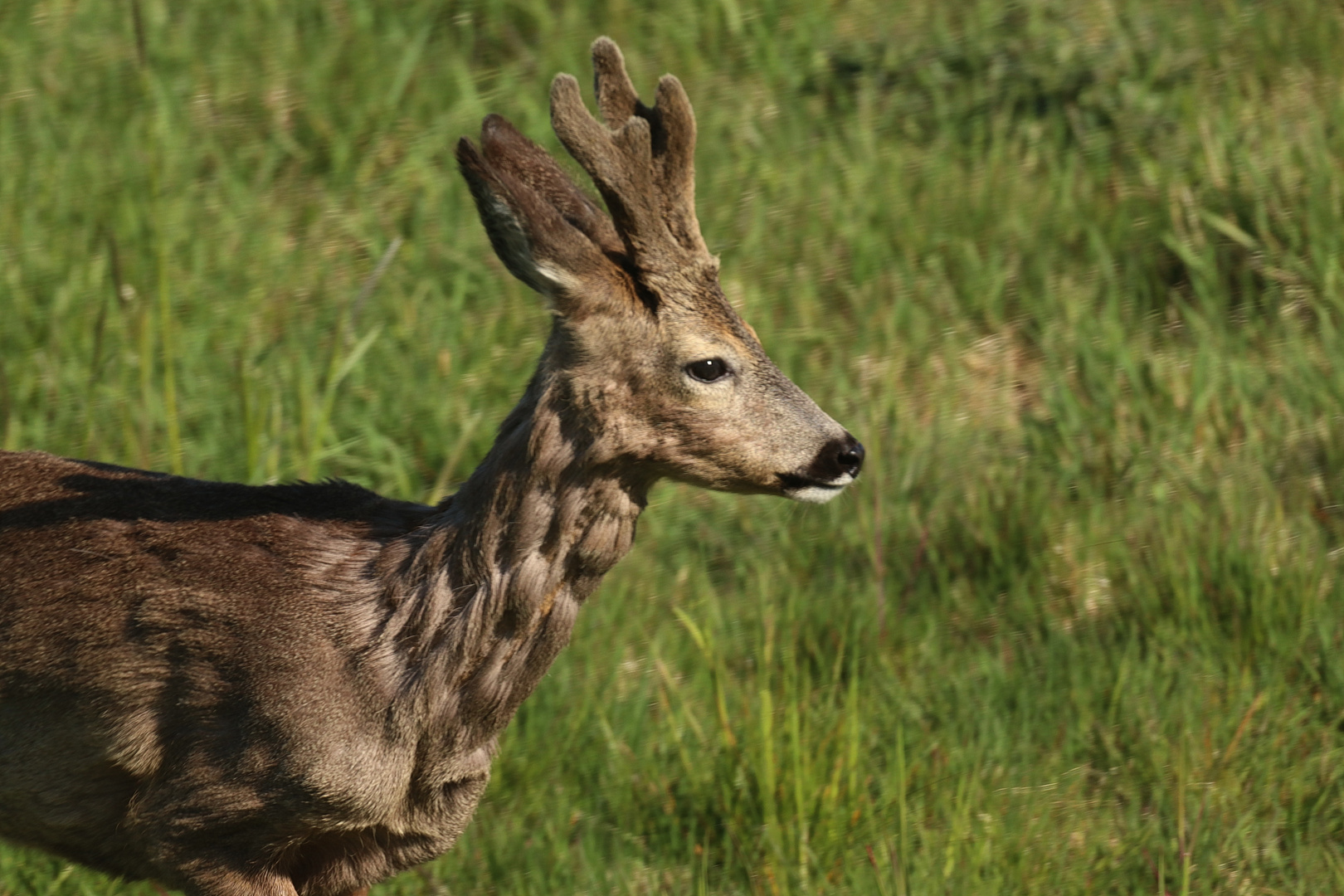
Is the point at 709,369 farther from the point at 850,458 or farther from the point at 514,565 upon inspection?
the point at 514,565

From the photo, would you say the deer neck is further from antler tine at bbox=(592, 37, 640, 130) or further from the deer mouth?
antler tine at bbox=(592, 37, 640, 130)

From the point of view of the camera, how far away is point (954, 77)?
8.12 meters

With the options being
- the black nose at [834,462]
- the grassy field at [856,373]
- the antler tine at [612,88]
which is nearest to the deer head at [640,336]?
the black nose at [834,462]

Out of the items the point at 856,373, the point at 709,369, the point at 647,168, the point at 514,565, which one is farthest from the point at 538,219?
the point at 856,373

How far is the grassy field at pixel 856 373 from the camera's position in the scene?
16.8 feet

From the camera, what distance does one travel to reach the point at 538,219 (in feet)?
13.3

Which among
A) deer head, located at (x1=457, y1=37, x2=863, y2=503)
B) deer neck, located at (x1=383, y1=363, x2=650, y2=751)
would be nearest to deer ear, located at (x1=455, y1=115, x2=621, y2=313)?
deer head, located at (x1=457, y1=37, x2=863, y2=503)

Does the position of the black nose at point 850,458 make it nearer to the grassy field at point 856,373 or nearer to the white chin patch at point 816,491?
the white chin patch at point 816,491

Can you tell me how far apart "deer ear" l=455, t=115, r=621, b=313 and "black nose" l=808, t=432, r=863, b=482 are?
2.08 ft

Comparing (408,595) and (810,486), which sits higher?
(810,486)

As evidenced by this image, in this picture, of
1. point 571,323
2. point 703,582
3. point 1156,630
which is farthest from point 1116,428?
point 571,323

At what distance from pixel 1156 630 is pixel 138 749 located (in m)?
3.22

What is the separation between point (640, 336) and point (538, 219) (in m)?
0.36

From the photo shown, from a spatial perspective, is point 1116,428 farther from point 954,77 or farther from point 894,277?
point 954,77
